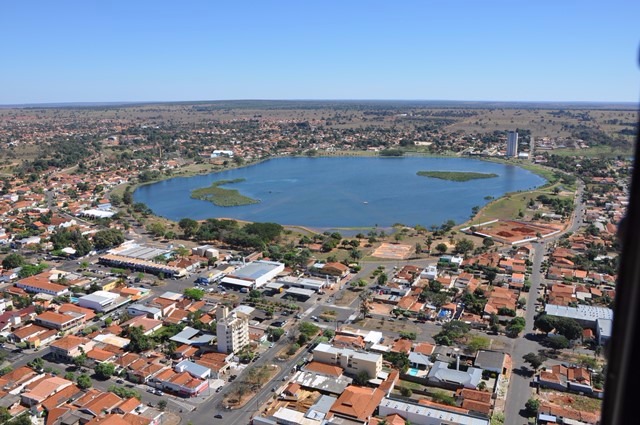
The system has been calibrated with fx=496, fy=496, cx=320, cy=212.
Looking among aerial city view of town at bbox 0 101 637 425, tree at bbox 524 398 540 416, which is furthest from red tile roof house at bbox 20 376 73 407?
tree at bbox 524 398 540 416

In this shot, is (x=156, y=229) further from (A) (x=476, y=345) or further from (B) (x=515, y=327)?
(B) (x=515, y=327)

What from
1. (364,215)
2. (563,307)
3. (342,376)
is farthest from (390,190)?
(342,376)

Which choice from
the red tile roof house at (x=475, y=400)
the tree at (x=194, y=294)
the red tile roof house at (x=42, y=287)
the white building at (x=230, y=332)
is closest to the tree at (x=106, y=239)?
the red tile roof house at (x=42, y=287)

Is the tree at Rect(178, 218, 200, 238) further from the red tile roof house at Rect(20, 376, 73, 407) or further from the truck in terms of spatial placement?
the red tile roof house at Rect(20, 376, 73, 407)

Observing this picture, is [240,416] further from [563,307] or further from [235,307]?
[563,307]

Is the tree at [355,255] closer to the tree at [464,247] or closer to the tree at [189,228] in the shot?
the tree at [464,247]
